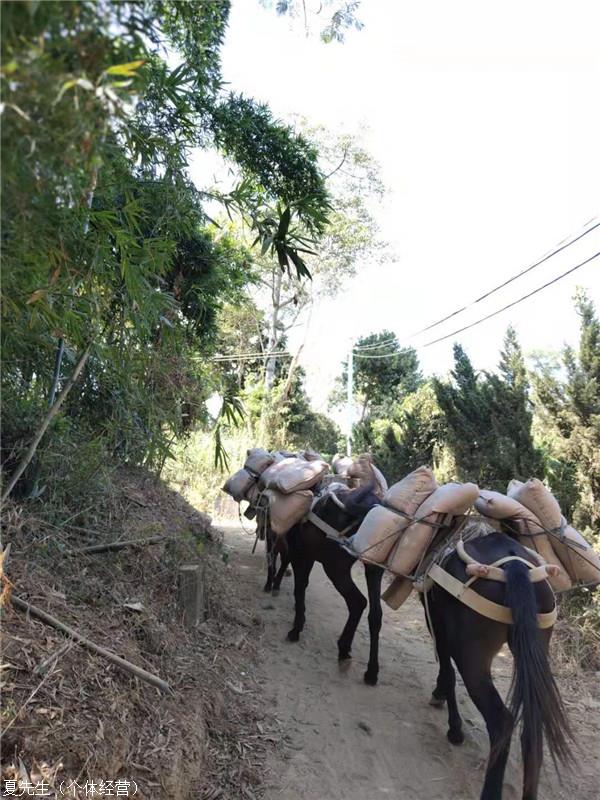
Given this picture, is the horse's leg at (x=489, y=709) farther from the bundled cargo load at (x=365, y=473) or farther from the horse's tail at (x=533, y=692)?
the bundled cargo load at (x=365, y=473)

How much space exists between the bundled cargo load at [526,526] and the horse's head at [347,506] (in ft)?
4.13

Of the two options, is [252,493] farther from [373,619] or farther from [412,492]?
[412,492]

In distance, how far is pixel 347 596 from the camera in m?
4.86

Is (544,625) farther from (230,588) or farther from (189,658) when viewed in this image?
(230,588)

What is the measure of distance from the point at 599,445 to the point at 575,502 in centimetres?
72

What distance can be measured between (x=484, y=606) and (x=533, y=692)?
472 millimetres

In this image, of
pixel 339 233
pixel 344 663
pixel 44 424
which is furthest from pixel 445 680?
pixel 339 233

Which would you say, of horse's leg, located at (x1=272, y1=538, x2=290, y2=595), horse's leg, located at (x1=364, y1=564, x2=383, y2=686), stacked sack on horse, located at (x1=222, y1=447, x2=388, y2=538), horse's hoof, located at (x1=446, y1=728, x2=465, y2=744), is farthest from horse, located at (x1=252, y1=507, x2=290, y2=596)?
horse's hoof, located at (x1=446, y1=728, x2=465, y2=744)

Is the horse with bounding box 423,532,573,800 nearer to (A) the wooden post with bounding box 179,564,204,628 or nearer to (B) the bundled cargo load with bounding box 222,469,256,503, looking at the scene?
(A) the wooden post with bounding box 179,564,204,628

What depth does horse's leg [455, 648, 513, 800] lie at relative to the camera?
290 cm

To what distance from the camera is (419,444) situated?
11.7 metres

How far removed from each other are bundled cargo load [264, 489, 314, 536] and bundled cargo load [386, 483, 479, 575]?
1597 millimetres

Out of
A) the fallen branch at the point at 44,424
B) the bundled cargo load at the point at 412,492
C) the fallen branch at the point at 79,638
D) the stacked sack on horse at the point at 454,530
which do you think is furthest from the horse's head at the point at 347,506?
the fallen branch at the point at 44,424

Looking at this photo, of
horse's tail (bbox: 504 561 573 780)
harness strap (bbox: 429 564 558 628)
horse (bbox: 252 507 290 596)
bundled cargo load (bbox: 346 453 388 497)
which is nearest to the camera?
horse's tail (bbox: 504 561 573 780)
